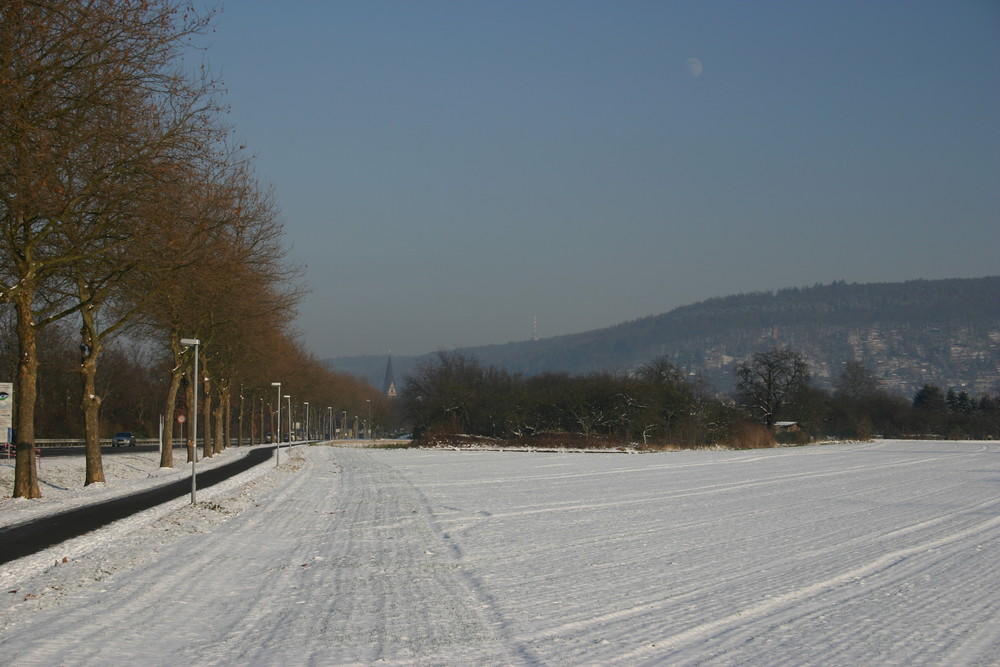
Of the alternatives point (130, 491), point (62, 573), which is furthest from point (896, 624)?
point (130, 491)

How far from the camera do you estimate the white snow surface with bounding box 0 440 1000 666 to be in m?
8.76

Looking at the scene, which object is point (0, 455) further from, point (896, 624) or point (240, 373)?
point (896, 624)

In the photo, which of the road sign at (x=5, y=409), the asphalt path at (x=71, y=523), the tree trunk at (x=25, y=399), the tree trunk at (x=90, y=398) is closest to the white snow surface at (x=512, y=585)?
the asphalt path at (x=71, y=523)

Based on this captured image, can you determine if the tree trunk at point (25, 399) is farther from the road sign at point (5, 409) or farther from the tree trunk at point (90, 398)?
the road sign at point (5, 409)

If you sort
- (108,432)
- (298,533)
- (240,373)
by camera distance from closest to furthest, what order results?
(298,533), (240,373), (108,432)

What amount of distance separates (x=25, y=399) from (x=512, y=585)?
1697 cm

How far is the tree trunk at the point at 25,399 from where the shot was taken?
919 inches

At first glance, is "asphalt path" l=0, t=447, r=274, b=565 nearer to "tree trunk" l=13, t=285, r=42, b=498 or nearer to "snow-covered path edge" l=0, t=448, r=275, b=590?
"snow-covered path edge" l=0, t=448, r=275, b=590

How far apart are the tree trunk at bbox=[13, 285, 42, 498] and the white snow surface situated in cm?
85

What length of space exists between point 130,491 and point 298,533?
485 inches

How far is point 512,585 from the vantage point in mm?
12141

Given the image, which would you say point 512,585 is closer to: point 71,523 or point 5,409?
point 71,523

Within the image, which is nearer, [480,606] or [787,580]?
[480,606]

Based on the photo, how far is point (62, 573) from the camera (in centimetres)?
1270
